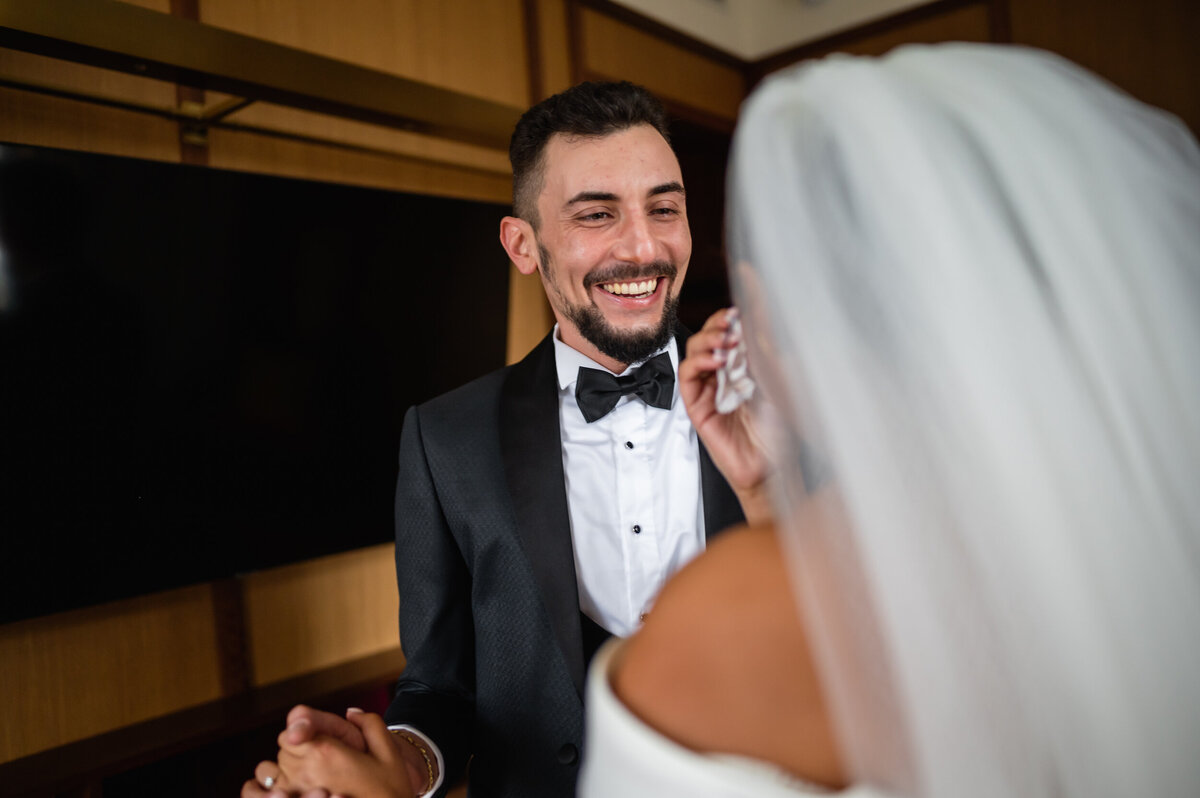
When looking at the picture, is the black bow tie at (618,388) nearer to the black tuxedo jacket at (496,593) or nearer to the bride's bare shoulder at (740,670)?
the black tuxedo jacket at (496,593)

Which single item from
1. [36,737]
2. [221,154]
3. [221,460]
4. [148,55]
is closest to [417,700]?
[221,460]

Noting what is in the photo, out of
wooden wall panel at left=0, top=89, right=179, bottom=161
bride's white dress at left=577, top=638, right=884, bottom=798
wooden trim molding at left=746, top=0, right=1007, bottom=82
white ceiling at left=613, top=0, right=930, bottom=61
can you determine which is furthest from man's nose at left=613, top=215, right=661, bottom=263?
wooden trim molding at left=746, top=0, right=1007, bottom=82

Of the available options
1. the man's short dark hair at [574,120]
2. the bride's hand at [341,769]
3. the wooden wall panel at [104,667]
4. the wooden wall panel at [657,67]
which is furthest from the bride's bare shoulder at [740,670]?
the wooden wall panel at [657,67]

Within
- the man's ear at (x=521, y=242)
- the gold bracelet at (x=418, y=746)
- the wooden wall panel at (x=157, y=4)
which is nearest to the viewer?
the gold bracelet at (x=418, y=746)

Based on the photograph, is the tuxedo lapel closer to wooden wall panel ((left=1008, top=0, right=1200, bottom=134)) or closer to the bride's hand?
the bride's hand

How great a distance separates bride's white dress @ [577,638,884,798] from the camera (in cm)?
53

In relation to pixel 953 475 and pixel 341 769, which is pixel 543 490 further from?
pixel 953 475

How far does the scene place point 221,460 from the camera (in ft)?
8.24

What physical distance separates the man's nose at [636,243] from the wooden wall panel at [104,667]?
6.60 feet

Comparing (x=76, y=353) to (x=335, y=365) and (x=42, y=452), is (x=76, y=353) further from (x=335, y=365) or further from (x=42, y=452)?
(x=335, y=365)

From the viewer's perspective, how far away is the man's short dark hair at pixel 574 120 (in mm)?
1490

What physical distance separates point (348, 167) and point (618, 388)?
77.4 inches

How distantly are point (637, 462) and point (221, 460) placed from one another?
1618 mm

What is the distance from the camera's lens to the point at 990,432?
1.66ft
